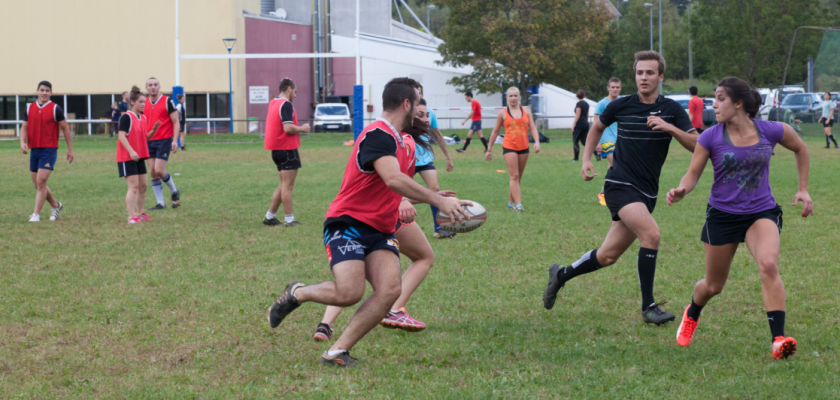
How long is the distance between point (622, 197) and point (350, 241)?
221 centimetres

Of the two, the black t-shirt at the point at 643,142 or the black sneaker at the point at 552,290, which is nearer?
the black t-shirt at the point at 643,142

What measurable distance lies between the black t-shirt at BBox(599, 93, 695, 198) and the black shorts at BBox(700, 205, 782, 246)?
0.88 metres

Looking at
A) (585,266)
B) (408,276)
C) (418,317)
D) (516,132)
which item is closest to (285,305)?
(408,276)

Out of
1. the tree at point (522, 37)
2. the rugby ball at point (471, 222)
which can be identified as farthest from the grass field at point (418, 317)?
the tree at point (522, 37)

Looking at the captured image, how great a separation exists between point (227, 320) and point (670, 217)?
6.94 m

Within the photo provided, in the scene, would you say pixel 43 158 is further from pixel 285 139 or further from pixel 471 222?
pixel 471 222

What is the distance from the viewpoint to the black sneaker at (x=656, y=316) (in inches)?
216

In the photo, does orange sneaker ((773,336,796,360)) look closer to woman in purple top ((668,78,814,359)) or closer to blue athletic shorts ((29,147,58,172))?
woman in purple top ((668,78,814,359))

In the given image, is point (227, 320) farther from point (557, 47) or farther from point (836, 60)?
point (557, 47)

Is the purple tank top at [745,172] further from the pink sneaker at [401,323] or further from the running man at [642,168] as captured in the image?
the pink sneaker at [401,323]

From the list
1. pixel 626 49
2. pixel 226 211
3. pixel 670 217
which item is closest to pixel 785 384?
pixel 670 217

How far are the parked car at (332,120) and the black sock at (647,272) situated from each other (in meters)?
31.0

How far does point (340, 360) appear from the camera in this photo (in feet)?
14.8

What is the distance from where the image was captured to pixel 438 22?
100125 mm
